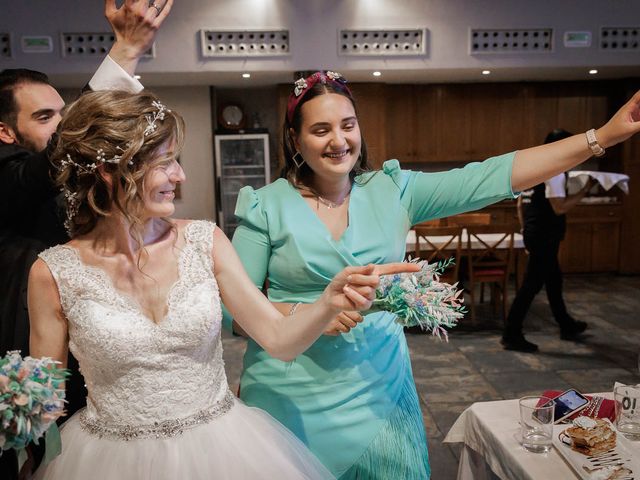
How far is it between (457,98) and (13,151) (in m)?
7.51

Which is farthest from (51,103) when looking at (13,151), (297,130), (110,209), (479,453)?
(479,453)

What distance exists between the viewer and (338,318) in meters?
1.48

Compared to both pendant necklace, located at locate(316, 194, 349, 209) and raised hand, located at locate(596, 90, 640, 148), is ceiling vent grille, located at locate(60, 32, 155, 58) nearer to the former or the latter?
pendant necklace, located at locate(316, 194, 349, 209)

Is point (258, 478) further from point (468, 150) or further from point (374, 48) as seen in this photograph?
point (468, 150)

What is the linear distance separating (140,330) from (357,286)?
53cm

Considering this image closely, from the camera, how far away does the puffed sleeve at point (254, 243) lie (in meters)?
1.69

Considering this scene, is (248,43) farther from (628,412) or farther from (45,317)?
(628,412)

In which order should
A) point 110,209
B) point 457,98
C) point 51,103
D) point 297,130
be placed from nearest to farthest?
point 110,209, point 297,130, point 51,103, point 457,98

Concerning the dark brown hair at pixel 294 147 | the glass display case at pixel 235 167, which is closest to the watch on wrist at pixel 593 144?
the dark brown hair at pixel 294 147

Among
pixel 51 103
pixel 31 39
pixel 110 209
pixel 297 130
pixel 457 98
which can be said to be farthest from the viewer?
pixel 457 98

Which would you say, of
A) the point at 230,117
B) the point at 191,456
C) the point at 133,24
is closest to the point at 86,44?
the point at 230,117

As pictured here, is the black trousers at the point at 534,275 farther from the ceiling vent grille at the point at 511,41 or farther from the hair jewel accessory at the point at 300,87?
the hair jewel accessory at the point at 300,87

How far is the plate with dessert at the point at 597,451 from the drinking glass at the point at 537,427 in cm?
3

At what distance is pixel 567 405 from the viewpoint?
5.84 ft
